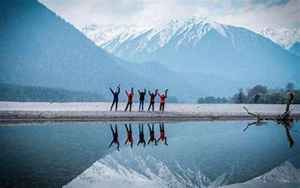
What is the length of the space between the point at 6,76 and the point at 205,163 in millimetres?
178762

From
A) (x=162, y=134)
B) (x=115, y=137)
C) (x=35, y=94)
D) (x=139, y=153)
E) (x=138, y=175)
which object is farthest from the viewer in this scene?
(x=35, y=94)

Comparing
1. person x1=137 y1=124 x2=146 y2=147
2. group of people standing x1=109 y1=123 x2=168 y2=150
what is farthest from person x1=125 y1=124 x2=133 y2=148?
person x1=137 y1=124 x2=146 y2=147

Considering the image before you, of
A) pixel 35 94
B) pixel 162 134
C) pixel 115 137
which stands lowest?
pixel 115 137

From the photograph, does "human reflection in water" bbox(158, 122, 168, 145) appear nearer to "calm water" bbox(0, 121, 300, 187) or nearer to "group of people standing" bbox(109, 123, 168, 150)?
"group of people standing" bbox(109, 123, 168, 150)

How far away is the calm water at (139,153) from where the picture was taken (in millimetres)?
16797

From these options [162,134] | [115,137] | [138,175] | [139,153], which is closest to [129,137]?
[115,137]

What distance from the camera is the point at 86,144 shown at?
81.3 ft

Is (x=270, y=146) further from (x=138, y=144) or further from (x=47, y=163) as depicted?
(x=47, y=163)

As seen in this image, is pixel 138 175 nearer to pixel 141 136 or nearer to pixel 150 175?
pixel 150 175

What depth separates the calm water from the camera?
1680 cm

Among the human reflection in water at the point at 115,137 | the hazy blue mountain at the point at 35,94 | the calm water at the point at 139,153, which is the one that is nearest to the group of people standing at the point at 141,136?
the human reflection in water at the point at 115,137

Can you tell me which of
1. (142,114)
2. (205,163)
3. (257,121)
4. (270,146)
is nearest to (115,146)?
(205,163)

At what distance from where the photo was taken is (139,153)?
22.2 m

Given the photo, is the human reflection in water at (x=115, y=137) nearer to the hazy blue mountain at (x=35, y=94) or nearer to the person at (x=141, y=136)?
the person at (x=141, y=136)
